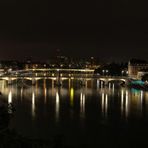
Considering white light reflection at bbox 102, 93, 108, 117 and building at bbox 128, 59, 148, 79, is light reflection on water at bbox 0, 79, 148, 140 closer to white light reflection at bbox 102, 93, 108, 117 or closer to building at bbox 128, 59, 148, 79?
white light reflection at bbox 102, 93, 108, 117

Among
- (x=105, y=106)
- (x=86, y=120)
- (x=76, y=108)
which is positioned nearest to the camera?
(x=86, y=120)

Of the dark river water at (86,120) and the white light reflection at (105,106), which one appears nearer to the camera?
the dark river water at (86,120)

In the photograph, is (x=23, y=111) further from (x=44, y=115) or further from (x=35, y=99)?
(x=35, y=99)

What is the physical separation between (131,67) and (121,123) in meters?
19.5

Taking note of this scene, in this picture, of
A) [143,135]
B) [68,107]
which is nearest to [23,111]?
[68,107]

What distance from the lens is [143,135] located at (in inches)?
298

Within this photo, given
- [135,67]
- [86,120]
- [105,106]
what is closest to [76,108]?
[105,106]

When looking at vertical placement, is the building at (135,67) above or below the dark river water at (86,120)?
above

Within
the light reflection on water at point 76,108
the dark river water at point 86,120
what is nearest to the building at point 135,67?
the light reflection on water at point 76,108

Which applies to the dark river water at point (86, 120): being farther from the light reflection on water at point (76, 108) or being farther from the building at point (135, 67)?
the building at point (135, 67)

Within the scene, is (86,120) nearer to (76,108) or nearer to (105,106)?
(76,108)

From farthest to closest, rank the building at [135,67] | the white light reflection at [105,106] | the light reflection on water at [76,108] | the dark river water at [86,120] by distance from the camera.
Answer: the building at [135,67]
the white light reflection at [105,106]
the light reflection on water at [76,108]
the dark river water at [86,120]

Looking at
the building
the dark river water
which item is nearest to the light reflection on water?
the dark river water

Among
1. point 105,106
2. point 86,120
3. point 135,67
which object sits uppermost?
point 135,67
